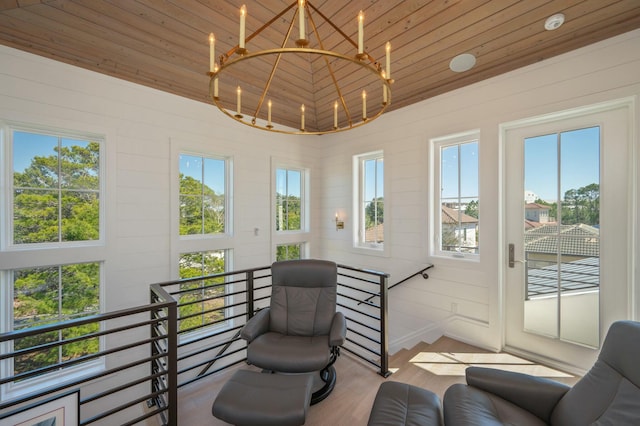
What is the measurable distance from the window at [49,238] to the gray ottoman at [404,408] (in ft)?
9.61

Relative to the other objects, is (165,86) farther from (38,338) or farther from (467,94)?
(467,94)

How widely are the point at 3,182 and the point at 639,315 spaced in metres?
5.45

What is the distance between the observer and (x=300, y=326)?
2557 millimetres

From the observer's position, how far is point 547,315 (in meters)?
2.65

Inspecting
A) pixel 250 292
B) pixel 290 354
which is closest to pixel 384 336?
pixel 290 354

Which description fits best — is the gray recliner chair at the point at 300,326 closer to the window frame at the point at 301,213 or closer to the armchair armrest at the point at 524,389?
the armchair armrest at the point at 524,389

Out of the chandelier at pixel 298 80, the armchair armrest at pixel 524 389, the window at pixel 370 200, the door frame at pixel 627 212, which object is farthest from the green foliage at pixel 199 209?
the door frame at pixel 627 212

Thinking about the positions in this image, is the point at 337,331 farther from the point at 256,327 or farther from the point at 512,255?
the point at 512,255

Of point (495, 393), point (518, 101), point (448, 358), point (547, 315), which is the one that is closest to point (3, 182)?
point (495, 393)

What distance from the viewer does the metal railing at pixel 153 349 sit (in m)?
1.51

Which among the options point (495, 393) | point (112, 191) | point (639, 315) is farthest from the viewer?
point (112, 191)

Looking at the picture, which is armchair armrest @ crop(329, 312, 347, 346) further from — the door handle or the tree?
the tree

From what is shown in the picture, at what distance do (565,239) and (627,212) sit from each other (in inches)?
18.6

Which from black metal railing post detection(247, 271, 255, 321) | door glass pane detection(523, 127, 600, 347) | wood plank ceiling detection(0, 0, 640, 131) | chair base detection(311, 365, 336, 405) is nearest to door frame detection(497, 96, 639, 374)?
door glass pane detection(523, 127, 600, 347)
